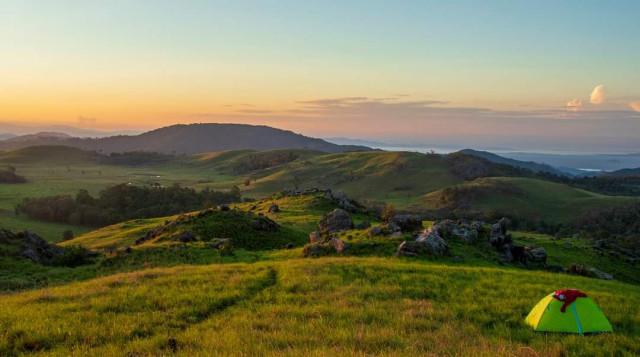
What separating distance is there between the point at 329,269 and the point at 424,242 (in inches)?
469

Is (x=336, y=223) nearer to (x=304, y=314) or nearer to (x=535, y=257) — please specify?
(x=535, y=257)

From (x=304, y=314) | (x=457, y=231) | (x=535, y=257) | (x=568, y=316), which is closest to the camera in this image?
(x=568, y=316)

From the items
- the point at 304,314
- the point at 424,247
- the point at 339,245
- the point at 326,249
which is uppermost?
the point at 304,314

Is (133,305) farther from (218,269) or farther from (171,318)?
(218,269)

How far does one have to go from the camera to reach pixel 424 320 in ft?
51.6

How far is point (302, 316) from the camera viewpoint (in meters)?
16.2

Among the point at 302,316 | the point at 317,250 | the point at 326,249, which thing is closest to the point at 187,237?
the point at 317,250

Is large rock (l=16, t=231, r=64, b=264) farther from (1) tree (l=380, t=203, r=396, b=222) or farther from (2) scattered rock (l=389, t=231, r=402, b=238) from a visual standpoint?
(1) tree (l=380, t=203, r=396, b=222)

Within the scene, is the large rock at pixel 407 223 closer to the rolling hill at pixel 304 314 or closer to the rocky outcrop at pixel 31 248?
the rolling hill at pixel 304 314

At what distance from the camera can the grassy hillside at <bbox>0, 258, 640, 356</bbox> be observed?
12.8 meters

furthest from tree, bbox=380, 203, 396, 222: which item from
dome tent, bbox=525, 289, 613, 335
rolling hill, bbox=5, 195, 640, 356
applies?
dome tent, bbox=525, 289, 613, 335

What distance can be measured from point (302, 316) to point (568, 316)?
8.45m

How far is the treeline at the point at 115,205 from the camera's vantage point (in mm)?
133250

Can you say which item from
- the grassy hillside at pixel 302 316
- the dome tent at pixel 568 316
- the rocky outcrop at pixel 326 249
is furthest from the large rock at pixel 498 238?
the dome tent at pixel 568 316
